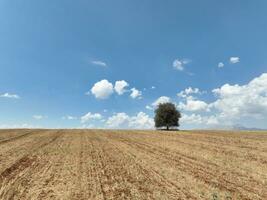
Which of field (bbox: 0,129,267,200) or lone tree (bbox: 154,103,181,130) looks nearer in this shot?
field (bbox: 0,129,267,200)

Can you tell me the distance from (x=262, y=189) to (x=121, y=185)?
5314mm

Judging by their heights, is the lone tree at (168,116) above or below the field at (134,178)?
above

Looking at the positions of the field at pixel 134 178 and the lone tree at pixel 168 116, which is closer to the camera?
the field at pixel 134 178

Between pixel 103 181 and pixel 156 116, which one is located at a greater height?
pixel 156 116

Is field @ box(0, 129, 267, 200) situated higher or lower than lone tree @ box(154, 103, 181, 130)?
lower

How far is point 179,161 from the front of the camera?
49.2 ft

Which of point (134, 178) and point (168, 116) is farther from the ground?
point (168, 116)

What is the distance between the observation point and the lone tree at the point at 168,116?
79.2m

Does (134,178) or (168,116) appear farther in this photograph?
(168,116)

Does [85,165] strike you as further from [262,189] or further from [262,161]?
[262,161]

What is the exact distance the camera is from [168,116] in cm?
7931

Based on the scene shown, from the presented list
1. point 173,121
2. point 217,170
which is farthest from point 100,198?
point 173,121

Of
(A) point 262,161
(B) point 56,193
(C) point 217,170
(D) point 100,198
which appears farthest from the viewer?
(A) point 262,161

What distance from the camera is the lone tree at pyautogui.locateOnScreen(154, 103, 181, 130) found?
79.2 metres
